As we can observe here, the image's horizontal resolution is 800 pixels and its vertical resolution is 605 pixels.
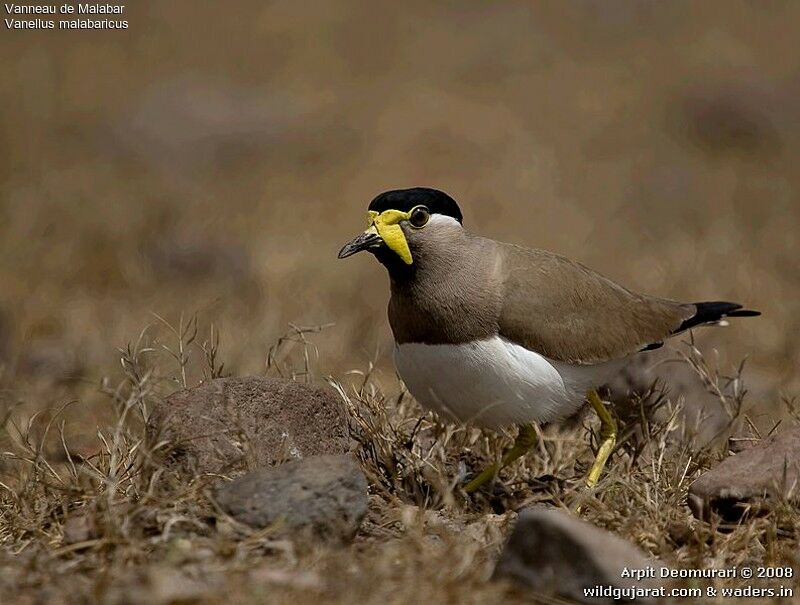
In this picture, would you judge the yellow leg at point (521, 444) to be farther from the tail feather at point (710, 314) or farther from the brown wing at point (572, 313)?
the tail feather at point (710, 314)

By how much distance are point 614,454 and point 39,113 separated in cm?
832

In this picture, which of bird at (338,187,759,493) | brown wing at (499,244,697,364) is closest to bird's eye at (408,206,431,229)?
bird at (338,187,759,493)

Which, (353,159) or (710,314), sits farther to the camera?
(353,159)

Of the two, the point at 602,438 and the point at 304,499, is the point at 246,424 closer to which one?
the point at 304,499

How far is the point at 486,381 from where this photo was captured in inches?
153

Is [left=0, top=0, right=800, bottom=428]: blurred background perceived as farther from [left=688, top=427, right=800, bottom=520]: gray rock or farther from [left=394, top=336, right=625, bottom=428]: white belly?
[left=688, top=427, right=800, bottom=520]: gray rock

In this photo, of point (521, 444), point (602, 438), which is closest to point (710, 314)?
point (602, 438)

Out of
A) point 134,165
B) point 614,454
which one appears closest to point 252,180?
point 134,165

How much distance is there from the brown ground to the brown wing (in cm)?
52

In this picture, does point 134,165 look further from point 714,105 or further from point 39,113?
point 714,105

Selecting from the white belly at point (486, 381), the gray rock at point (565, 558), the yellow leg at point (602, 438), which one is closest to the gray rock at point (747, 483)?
the yellow leg at point (602, 438)

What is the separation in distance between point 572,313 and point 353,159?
6.60 metres

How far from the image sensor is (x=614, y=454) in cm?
446

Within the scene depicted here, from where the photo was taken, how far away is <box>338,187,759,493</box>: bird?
12.9 feet
